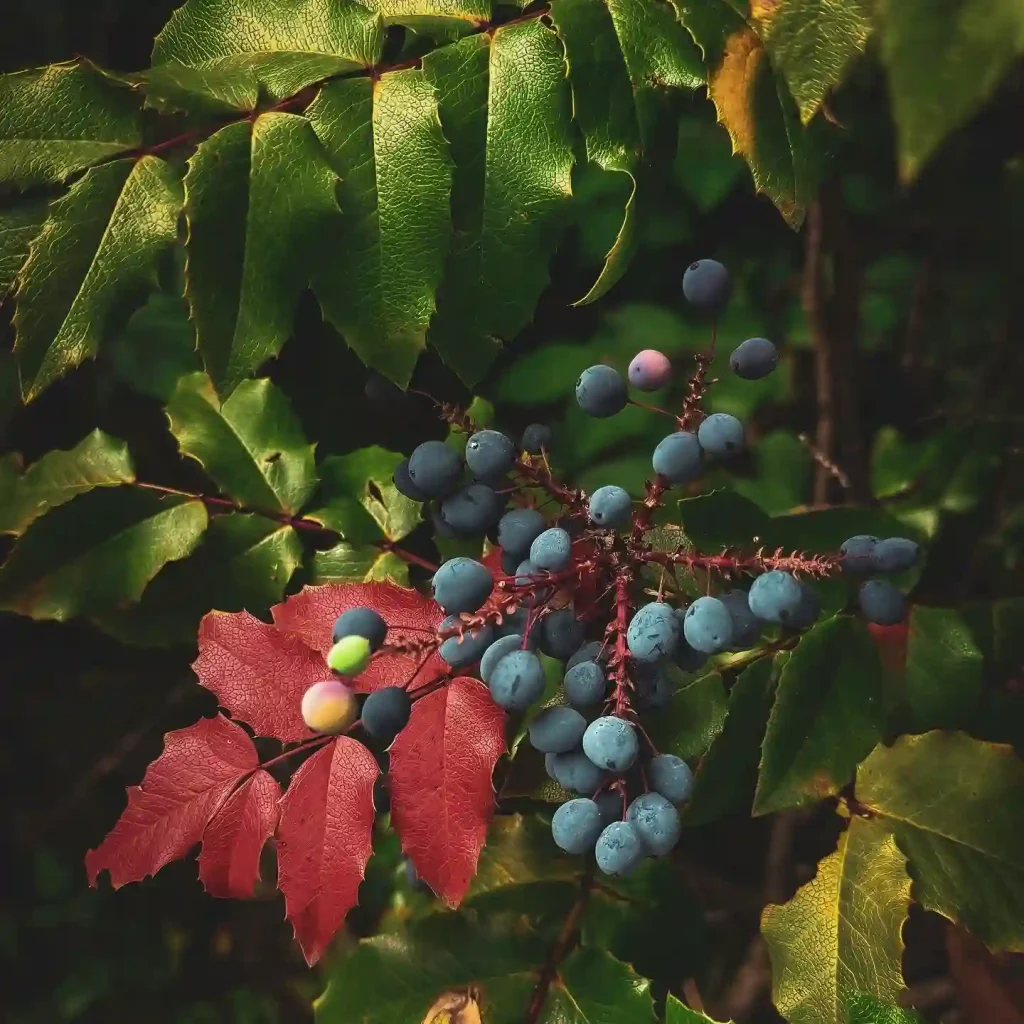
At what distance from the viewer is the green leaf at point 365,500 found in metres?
0.95

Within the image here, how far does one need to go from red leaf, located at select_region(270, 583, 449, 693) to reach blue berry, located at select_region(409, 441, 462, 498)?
0.10 metres

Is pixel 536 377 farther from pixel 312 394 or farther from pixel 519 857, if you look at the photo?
pixel 519 857

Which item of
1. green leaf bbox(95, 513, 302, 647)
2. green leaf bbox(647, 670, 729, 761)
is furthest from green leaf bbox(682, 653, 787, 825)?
green leaf bbox(95, 513, 302, 647)

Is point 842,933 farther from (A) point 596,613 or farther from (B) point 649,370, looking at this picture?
(B) point 649,370

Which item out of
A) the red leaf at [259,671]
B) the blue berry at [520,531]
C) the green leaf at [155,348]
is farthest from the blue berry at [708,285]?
the green leaf at [155,348]

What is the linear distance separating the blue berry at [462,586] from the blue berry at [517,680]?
0.16 ft

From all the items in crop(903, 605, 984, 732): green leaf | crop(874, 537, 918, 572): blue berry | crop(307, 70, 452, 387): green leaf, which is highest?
crop(307, 70, 452, 387): green leaf

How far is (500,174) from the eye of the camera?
0.69 m

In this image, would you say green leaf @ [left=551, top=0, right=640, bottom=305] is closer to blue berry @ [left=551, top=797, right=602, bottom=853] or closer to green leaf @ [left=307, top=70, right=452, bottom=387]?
green leaf @ [left=307, top=70, right=452, bottom=387]

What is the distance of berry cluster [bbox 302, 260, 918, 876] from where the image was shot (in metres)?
0.62

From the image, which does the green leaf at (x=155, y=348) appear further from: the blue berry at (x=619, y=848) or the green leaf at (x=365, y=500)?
the blue berry at (x=619, y=848)

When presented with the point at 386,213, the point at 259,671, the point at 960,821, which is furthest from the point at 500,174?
the point at 960,821

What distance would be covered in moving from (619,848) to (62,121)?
26.5 inches

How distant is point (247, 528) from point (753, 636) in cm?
53
